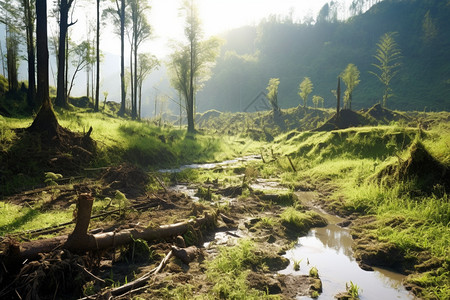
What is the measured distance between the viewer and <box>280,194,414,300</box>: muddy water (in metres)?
4.50

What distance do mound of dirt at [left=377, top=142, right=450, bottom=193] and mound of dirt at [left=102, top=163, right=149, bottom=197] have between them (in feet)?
29.3

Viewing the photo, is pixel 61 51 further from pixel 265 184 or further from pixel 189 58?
pixel 265 184

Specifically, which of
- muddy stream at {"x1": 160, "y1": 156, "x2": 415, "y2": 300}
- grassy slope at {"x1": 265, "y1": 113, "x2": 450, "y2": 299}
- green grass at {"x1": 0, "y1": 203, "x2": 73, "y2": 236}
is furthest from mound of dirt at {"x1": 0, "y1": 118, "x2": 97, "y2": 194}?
grassy slope at {"x1": 265, "y1": 113, "x2": 450, "y2": 299}

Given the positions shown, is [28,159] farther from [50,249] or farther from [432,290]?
[432,290]

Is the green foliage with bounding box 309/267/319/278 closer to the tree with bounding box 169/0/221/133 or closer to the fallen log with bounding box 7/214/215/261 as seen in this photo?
the fallen log with bounding box 7/214/215/261

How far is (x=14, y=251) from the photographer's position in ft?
11.7

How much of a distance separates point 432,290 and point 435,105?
86.8 metres

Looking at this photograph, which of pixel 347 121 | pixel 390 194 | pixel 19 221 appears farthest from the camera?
pixel 347 121

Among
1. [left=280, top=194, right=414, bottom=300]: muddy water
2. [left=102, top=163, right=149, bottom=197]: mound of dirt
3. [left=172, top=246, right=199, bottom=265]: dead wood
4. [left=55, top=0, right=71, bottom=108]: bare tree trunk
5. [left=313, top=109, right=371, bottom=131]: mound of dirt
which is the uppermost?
[left=55, top=0, right=71, bottom=108]: bare tree trunk

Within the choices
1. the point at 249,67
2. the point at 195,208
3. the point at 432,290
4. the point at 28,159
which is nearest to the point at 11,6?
the point at 28,159

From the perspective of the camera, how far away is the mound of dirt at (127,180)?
975cm

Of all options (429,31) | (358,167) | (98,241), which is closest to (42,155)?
(98,241)

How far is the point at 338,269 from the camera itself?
5285 mm

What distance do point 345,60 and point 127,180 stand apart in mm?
131600
